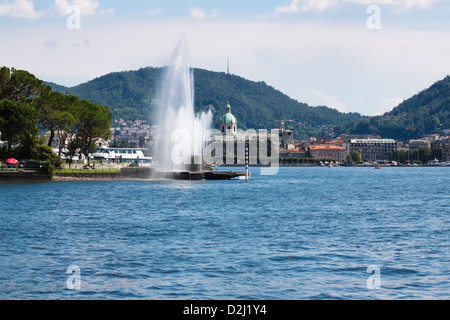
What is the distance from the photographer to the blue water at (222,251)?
65.4 feet

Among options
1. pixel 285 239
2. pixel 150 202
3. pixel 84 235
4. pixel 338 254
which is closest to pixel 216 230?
pixel 285 239

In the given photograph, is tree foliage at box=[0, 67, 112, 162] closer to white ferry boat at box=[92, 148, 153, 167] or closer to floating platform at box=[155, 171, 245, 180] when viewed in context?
floating platform at box=[155, 171, 245, 180]

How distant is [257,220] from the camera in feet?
133

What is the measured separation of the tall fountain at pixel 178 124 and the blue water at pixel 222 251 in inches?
1637

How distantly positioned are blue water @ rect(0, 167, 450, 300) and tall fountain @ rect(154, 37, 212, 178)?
41588 millimetres

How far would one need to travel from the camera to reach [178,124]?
92438 mm

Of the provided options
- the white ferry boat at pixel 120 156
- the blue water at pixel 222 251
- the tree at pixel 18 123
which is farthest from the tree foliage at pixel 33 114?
the white ferry boat at pixel 120 156

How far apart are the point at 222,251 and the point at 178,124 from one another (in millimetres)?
66007

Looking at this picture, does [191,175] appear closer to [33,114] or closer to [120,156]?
[33,114]

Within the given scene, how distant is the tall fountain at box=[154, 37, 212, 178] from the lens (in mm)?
89250

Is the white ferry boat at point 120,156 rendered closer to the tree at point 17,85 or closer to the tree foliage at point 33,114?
the tree foliage at point 33,114

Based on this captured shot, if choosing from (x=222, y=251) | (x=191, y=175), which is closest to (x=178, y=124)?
(x=191, y=175)
